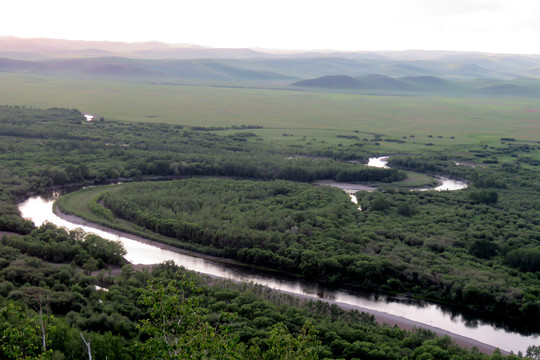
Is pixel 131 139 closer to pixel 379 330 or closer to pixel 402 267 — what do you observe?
pixel 402 267

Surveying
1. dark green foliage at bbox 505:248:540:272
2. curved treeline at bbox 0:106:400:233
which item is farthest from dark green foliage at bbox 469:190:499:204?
dark green foliage at bbox 505:248:540:272

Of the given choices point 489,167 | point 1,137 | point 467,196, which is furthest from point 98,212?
point 489,167

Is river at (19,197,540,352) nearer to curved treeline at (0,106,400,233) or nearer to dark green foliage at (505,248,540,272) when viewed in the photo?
dark green foliage at (505,248,540,272)

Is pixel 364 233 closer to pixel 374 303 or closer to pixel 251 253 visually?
pixel 251 253

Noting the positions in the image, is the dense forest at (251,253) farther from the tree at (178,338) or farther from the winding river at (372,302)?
the winding river at (372,302)

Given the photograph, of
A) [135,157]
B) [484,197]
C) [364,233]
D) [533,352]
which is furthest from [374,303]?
[135,157]
